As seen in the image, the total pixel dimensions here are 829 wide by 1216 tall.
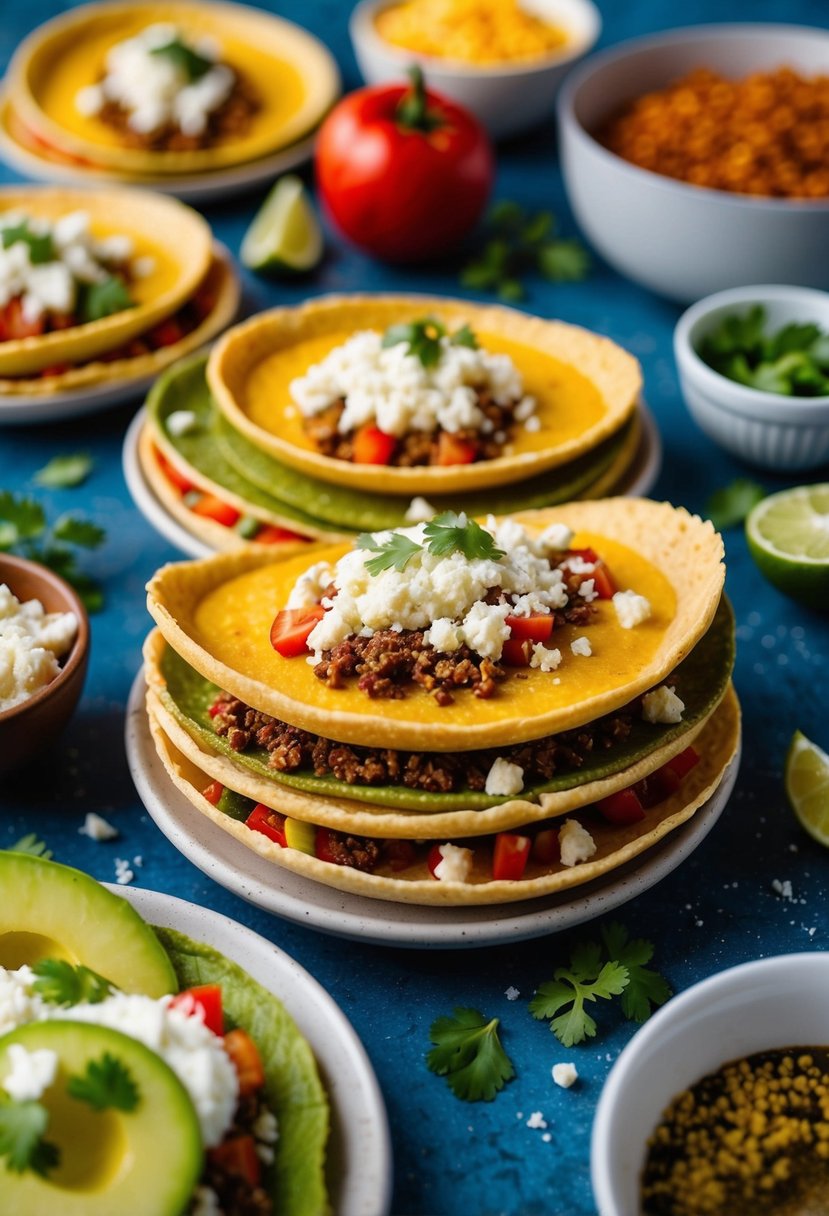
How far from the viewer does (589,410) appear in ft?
15.6

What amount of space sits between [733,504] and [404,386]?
1.46 meters

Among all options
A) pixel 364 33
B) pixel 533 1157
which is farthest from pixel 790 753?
pixel 364 33

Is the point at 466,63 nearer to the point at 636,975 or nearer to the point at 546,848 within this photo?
the point at 546,848

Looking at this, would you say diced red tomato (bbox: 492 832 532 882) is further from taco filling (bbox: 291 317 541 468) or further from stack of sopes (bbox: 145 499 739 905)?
taco filling (bbox: 291 317 541 468)

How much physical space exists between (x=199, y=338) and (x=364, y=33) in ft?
9.15

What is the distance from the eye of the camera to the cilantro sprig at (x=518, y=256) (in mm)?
6398

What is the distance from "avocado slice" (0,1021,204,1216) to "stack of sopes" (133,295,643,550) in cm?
220

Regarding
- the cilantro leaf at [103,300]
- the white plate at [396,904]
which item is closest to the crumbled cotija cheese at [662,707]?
the white plate at [396,904]

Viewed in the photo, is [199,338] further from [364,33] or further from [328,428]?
[364,33]

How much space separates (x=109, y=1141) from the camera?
254cm

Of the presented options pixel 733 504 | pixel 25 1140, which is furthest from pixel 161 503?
pixel 25 1140

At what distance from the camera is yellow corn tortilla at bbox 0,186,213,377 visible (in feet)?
16.9

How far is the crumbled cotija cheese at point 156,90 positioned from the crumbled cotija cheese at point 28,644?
3.71 meters

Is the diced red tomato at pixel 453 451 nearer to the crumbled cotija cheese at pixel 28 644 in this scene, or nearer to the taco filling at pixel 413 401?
the taco filling at pixel 413 401
